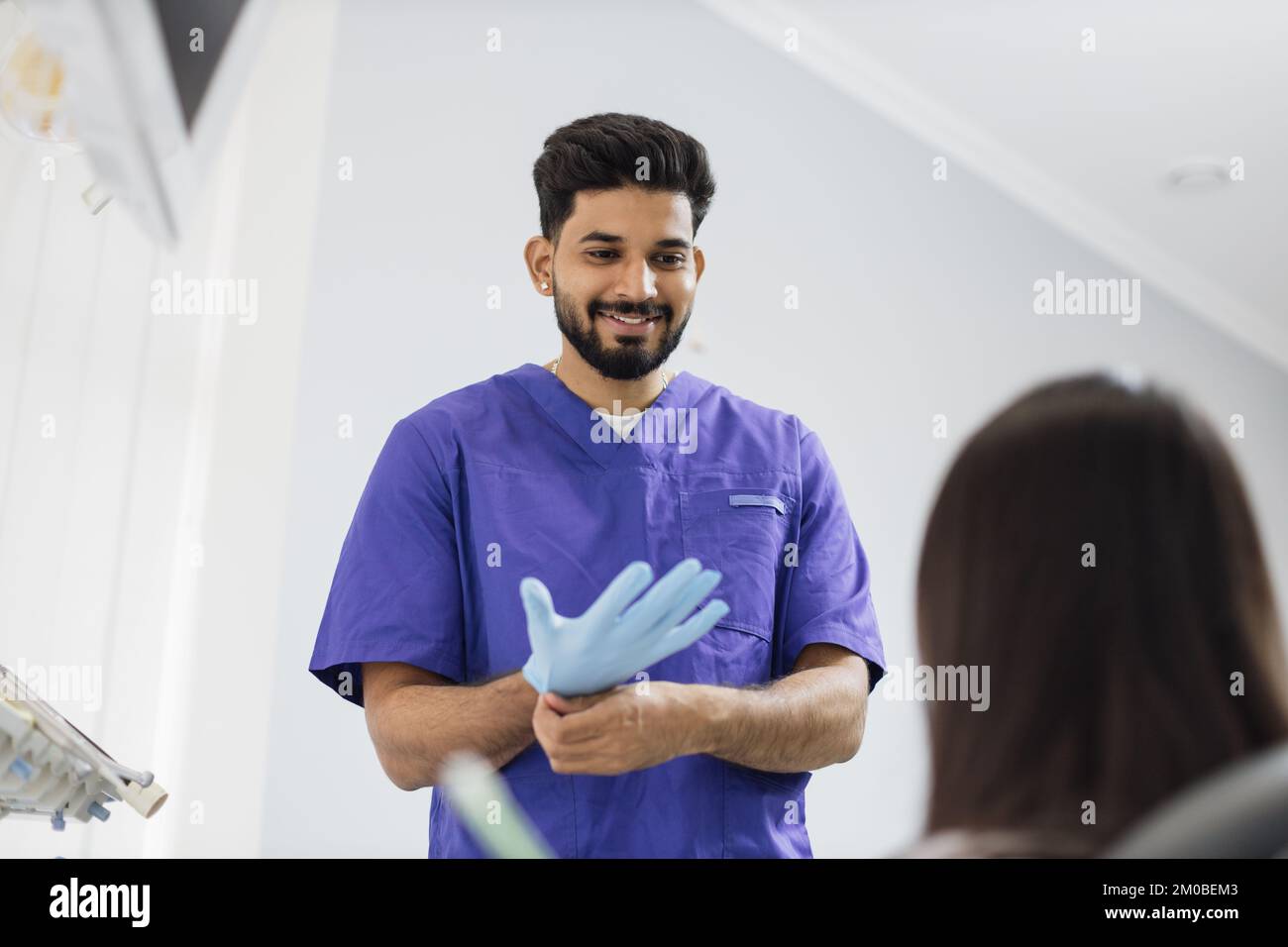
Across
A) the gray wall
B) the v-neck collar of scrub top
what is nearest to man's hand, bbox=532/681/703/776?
the v-neck collar of scrub top

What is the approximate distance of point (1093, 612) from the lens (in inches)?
22.7

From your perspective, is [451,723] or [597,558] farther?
[597,558]

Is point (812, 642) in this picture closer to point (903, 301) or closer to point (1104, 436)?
point (1104, 436)

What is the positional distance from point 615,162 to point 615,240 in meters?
0.10

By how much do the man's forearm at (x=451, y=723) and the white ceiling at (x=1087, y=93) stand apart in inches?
63.5

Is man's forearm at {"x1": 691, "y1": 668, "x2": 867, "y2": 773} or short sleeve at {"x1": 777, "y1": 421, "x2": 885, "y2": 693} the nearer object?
man's forearm at {"x1": 691, "y1": 668, "x2": 867, "y2": 773}

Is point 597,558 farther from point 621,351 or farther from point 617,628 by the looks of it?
point 617,628

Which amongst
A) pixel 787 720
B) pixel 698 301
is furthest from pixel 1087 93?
pixel 787 720

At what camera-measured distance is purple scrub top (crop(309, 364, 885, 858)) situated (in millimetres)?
1150

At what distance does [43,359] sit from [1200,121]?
232 centimetres

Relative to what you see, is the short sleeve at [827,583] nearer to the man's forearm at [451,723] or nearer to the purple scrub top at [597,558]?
the purple scrub top at [597,558]

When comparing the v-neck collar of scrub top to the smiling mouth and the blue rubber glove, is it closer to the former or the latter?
the smiling mouth

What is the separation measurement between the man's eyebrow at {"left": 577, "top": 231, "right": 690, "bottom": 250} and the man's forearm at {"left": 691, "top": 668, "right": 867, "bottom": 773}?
1.65 ft

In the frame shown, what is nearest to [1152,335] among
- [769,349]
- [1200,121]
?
[1200,121]
